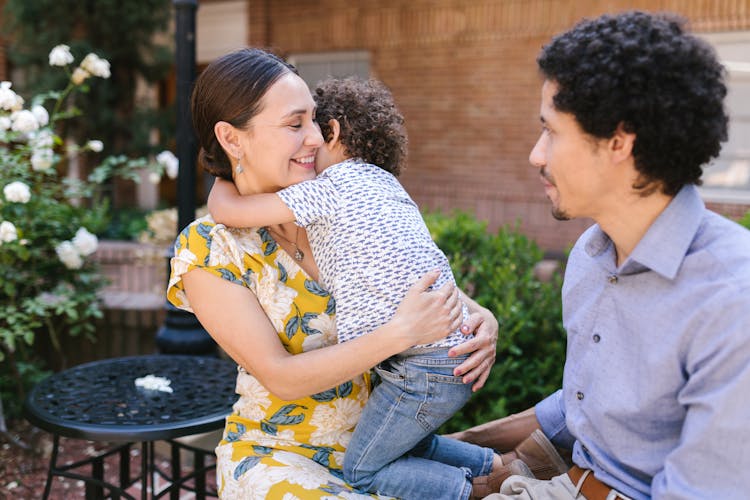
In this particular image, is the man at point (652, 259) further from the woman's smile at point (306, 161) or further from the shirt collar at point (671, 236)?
the woman's smile at point (306, 161)

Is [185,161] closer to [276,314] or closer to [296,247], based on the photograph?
[296,247]

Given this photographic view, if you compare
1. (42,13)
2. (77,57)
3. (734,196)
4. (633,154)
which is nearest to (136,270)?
(77,57)

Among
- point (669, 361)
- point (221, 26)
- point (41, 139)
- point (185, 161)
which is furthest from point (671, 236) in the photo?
point (221, 26)

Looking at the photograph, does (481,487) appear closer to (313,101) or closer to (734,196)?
(313,101)

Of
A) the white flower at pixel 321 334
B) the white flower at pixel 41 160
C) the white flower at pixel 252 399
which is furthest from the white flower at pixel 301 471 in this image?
the white flower at pixel 41 160

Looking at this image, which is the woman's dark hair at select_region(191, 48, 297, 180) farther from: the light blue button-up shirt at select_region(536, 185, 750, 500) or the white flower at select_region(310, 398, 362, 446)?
the light blue button-up shirt at select_region(536, 185, 750, 500)

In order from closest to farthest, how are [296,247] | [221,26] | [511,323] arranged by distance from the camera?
[296,247] < [511,323] < [221,26]

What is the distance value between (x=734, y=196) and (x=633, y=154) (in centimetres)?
713

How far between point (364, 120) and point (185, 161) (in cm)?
199

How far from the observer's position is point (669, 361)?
140cm

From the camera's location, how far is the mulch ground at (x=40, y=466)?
12.4ft

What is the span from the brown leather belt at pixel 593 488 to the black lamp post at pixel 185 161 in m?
2.59

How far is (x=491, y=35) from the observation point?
27.4 feet

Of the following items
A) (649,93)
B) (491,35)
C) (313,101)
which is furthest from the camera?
(491,35)
